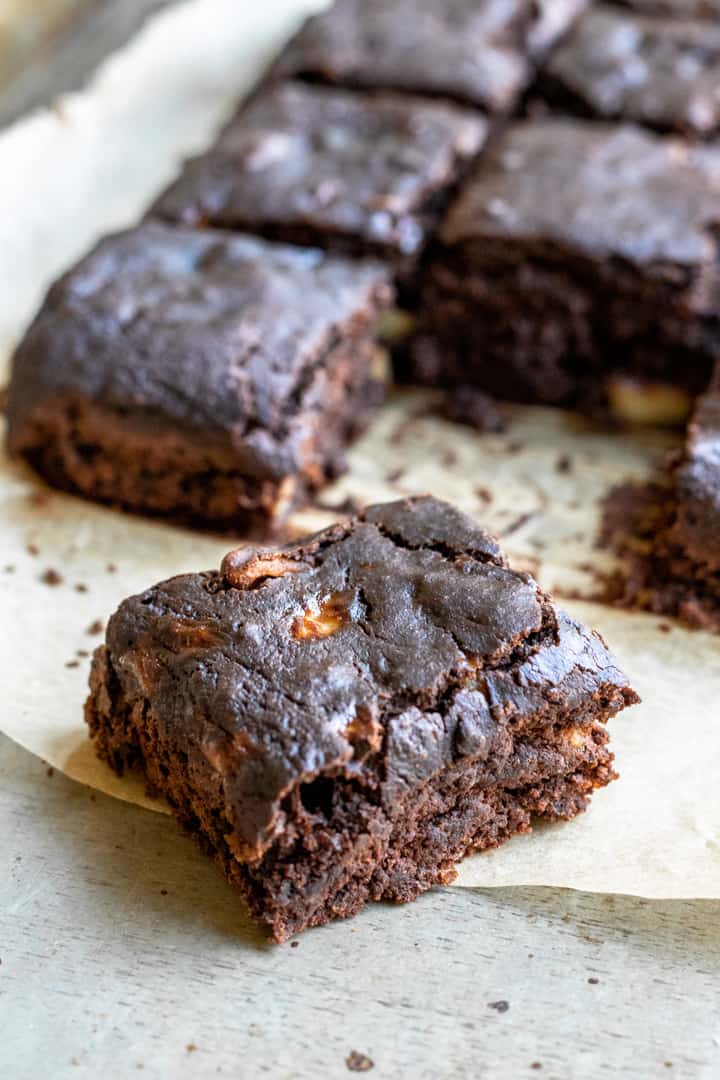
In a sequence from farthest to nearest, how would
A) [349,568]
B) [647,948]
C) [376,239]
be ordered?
[376,239], [349,568], [647,948]

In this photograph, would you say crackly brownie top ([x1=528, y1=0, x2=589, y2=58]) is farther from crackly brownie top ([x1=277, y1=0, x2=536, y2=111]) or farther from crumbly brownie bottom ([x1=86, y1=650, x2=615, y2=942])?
crumbly brownie bottom ([x1=86, y1=650, x2=615, y2=942])

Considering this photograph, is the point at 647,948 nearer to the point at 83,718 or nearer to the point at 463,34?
the point at 83,718

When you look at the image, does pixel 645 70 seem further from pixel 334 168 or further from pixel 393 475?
pixel 393 475

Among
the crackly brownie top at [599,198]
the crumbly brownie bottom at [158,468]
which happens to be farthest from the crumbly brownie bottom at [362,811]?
the crackly brownie top at [599,198]

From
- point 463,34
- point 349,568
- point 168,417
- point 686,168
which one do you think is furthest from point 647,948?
point 463,34

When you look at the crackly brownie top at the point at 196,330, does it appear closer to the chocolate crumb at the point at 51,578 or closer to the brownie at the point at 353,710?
the chocolate crumb at the point at 51,578

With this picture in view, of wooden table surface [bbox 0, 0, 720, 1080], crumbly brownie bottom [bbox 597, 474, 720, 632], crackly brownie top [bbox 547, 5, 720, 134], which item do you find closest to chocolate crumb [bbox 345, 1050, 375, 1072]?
wooden table surface [bbox 0, 0, 720, 1080]

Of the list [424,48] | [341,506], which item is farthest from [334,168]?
[341,506]
